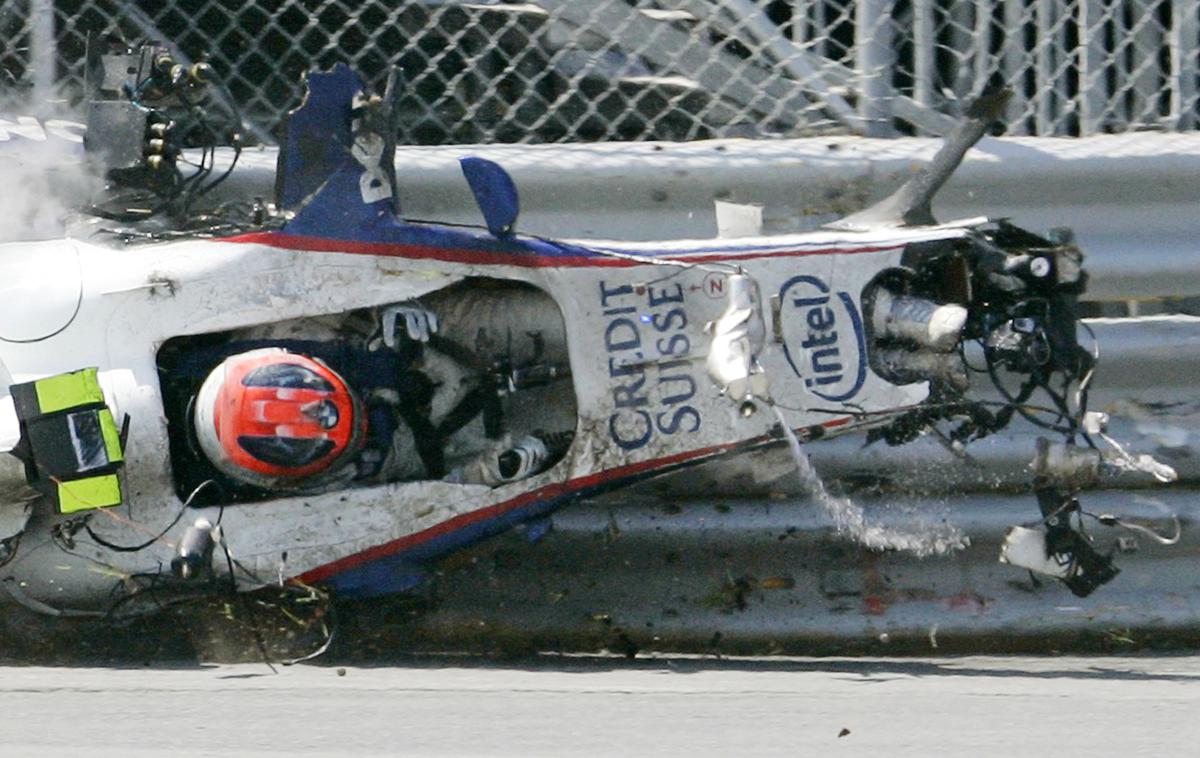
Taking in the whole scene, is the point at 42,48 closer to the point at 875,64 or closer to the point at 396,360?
the point at 396,360

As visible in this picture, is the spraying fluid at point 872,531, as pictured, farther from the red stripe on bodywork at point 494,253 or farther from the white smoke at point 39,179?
the white smoke at point 39,179

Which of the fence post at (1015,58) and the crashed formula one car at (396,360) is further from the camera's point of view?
the fence post at (1015,58)

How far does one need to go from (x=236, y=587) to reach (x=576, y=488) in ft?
2.92

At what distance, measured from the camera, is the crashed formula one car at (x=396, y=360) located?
4332 millimetres

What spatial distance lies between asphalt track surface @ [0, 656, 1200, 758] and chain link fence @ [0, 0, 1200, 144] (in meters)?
1.92

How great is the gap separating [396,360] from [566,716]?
148cm

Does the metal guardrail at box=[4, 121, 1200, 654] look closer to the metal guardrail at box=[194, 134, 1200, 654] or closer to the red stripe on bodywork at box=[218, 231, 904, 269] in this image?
the metal guardrail at box=[194, 134, 1200, 654]

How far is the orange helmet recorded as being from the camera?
13.6 feet

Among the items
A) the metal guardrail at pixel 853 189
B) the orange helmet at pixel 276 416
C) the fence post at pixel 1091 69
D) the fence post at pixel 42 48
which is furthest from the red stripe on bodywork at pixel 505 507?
the fence post at pixel 42 48

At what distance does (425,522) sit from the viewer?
4.55m

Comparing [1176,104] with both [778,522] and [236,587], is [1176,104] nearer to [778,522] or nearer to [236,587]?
[778,522]

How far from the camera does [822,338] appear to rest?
468cm

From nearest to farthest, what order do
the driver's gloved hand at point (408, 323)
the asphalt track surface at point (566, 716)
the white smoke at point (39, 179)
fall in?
the asphalt track surface at point (566, 716) < the driver's gloved hand at point (408, 323) < the white smoke at point (39, 179)

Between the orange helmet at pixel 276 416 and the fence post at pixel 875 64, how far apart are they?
6.16ft
